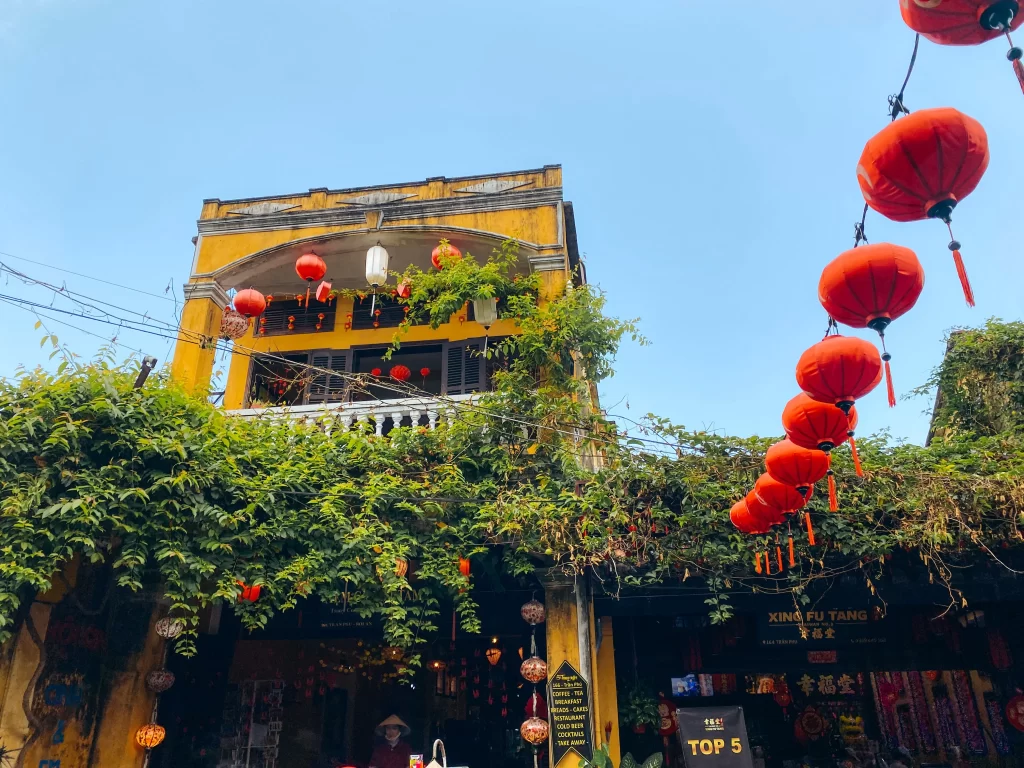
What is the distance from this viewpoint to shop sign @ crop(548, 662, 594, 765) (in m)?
7.78

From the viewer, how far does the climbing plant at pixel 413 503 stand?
7.38m

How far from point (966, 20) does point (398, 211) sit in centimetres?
954

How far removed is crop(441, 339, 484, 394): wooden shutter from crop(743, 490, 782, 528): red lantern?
5.54 meters

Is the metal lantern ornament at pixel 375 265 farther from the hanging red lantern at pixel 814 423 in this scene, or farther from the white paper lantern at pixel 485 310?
the hanging red lantern at pixel 814 423

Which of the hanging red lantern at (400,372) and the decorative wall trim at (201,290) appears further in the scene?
the hanging red lantern at (400,372)

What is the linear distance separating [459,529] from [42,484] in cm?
436

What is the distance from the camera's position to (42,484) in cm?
711

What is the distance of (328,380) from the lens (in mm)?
12359

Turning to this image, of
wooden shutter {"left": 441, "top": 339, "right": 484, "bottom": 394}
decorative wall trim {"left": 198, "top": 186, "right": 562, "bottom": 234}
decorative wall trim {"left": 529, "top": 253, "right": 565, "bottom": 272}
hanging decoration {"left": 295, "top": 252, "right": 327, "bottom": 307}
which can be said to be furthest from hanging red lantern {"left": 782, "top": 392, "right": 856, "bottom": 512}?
hanging decoration {"left": 295, "top": 252, "right": 327, "bottom": 307}

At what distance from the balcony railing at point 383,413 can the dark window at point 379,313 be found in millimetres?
3087

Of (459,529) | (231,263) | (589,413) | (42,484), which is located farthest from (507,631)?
(231,263)

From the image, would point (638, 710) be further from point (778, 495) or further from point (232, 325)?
point (232, 325)

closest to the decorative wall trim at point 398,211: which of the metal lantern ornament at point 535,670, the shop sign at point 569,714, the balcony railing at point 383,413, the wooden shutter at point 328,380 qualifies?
the wooden shutter at point 328,380

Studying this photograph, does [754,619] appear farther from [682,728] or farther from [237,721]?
[237,721]
